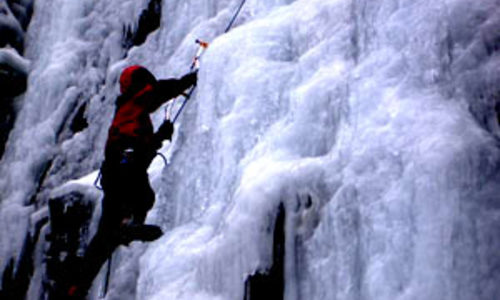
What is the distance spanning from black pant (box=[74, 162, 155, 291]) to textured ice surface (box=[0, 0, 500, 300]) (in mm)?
309

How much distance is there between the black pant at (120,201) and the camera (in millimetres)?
3545

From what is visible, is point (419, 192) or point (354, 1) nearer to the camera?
point (419, 192)

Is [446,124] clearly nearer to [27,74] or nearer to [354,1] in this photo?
[354,1]

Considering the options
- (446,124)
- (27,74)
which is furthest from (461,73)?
(27,74)

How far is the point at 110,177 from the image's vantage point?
3574 mm

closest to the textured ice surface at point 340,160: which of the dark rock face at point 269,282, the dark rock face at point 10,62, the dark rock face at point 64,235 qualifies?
the dark rock face at point 269,282

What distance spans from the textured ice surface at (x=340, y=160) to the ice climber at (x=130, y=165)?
0.31m

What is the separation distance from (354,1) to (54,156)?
4.45 meters

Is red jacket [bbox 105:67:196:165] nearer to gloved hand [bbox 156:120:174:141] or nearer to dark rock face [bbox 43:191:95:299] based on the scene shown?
gloved hand [bbox 156:120:174:141]

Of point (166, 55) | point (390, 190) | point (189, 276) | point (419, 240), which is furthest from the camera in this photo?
point (166, 55)

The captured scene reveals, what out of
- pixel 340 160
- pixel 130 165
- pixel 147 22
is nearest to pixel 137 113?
pixel 130 165

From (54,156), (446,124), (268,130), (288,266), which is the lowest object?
(288,266)

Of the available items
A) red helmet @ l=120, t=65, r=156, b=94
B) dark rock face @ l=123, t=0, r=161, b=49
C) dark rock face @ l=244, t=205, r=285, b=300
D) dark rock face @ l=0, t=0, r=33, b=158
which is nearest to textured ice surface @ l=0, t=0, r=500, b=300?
dark rock face @ l=244, t=205, r=285, b=300

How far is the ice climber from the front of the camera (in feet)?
11.6
